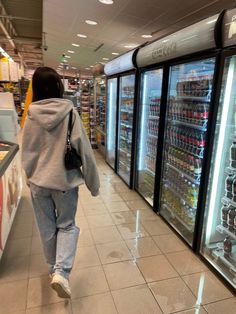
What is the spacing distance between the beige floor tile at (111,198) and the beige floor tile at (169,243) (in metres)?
1.14

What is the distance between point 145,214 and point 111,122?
294 centimetres

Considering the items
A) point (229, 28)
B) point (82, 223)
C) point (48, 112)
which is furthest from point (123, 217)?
point (229, 28)

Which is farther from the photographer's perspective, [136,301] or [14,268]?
[14,268]

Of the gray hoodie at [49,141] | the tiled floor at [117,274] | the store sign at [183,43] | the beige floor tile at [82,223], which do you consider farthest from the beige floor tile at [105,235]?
the store sign at [183,43]

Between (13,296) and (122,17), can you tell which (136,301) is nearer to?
(13,296)

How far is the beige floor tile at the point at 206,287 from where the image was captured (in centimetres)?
206

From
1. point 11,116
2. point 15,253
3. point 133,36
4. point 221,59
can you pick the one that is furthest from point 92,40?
point 15,253

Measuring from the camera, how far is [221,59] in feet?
6.77

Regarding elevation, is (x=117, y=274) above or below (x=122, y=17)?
below

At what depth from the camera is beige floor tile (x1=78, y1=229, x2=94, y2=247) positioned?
275 cm

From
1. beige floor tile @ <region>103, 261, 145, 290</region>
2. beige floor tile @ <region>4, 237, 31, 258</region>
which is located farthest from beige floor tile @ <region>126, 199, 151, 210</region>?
beige floor tile @ <region>4, 237, 31, 258</region>

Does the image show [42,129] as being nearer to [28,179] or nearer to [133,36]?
[28,179]

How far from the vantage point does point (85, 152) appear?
5.80 feet

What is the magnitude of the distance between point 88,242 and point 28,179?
1306 mm
